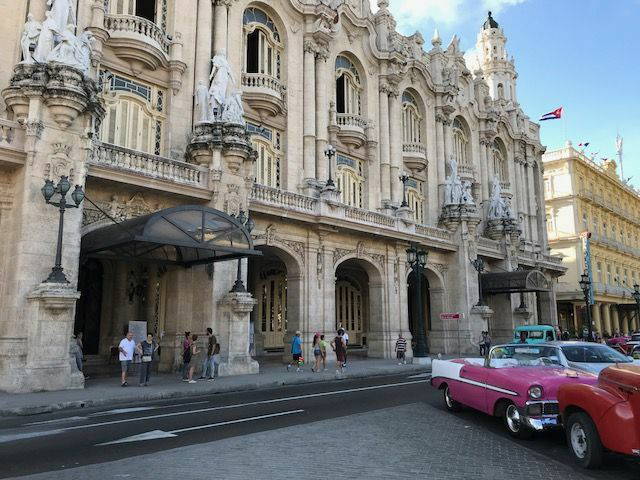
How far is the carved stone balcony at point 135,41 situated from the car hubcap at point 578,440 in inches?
763

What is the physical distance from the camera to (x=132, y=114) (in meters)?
20.7

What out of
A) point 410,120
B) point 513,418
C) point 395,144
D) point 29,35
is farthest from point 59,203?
point 410,120

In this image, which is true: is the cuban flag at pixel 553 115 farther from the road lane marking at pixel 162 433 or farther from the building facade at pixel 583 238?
the road lane marking at pixel 162 433

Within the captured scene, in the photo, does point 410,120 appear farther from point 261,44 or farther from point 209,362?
point 209,362

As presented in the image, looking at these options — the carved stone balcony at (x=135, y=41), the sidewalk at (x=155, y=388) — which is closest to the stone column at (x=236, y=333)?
the sidewalk at (x=155, y=388)

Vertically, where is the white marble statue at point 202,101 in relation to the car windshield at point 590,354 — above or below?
above

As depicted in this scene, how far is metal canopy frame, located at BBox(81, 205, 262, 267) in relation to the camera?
15086mm

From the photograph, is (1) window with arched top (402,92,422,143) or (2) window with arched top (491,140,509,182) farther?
(2) window with arched top (491,140,509,182)

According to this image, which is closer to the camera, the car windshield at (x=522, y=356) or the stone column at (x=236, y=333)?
the car windshield at (x=522, y=356)

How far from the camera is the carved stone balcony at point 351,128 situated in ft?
94.9

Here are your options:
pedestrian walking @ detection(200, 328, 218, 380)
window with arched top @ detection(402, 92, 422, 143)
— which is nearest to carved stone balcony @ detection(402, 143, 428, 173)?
window with arched top @ detection(402, 92, 422, 143)

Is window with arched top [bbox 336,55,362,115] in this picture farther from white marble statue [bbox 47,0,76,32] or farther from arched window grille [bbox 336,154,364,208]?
white marble statue [bbox 47,0,76,32]

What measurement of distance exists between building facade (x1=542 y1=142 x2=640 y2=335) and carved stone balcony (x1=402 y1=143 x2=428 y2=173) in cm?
2716

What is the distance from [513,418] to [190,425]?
5623 mm
